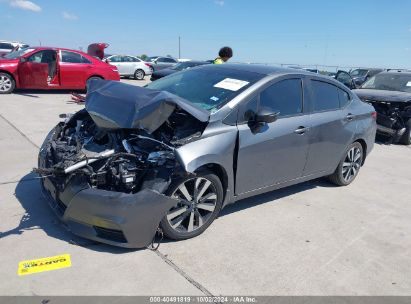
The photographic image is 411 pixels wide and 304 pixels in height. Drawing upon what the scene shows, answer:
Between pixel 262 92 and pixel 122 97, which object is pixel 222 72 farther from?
pixel 122 97

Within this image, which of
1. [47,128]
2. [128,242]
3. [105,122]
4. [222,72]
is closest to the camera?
[128,242]

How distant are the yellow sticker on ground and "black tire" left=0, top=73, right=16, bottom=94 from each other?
1015 cm

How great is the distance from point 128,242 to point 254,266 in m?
1.12

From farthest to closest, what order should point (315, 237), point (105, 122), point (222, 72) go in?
point (222, 72) < point (315, 237) < point (105, 122)

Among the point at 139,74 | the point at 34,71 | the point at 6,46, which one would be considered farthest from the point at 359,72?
the point at 6,46

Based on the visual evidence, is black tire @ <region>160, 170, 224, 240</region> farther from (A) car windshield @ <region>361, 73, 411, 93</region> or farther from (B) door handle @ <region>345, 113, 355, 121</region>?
(A) car windshield @ <region>361, 73, 411, 93</region>

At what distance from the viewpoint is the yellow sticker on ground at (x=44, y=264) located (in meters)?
3.00

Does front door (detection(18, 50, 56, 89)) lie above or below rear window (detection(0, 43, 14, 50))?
below

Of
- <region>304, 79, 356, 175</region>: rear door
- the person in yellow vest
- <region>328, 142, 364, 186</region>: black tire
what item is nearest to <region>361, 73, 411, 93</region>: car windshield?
the person in yellow vest

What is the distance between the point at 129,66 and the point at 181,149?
19.1 metres

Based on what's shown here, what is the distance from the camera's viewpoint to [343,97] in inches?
210

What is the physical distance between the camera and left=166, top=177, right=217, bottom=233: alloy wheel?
3508 mm

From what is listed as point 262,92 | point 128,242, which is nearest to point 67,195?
point 128,242

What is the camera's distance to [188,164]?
3.32m
